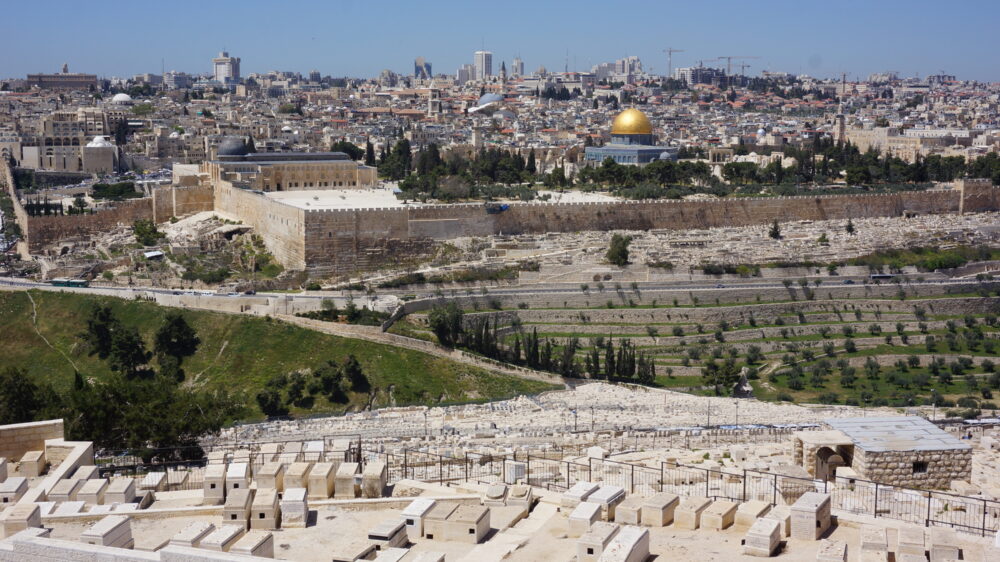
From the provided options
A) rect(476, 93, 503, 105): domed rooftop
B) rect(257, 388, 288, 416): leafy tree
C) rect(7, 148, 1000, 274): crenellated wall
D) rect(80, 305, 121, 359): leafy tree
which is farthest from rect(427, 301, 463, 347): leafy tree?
rect(476, 93, 503, 105): domed rooftop

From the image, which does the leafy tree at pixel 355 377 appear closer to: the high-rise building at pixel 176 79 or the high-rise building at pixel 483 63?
the high-rise building at pixel 176 79

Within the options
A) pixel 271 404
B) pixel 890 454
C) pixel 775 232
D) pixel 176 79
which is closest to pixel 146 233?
pixel 271 404

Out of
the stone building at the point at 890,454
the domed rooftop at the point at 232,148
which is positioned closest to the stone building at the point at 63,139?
the domed rooftop at the point at 232,148

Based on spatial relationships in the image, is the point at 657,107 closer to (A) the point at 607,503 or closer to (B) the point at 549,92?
(B) the point at 549,92

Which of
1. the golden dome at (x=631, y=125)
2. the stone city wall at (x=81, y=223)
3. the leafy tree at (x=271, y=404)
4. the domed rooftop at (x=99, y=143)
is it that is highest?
the golden dome at (x=631, y=125)

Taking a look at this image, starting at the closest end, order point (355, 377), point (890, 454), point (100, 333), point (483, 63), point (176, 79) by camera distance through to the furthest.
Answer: point (890, 454) → point (355, 377) → point (100, 333) → point (176, 79) → point (483, 63)

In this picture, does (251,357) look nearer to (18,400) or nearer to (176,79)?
(18,400)
